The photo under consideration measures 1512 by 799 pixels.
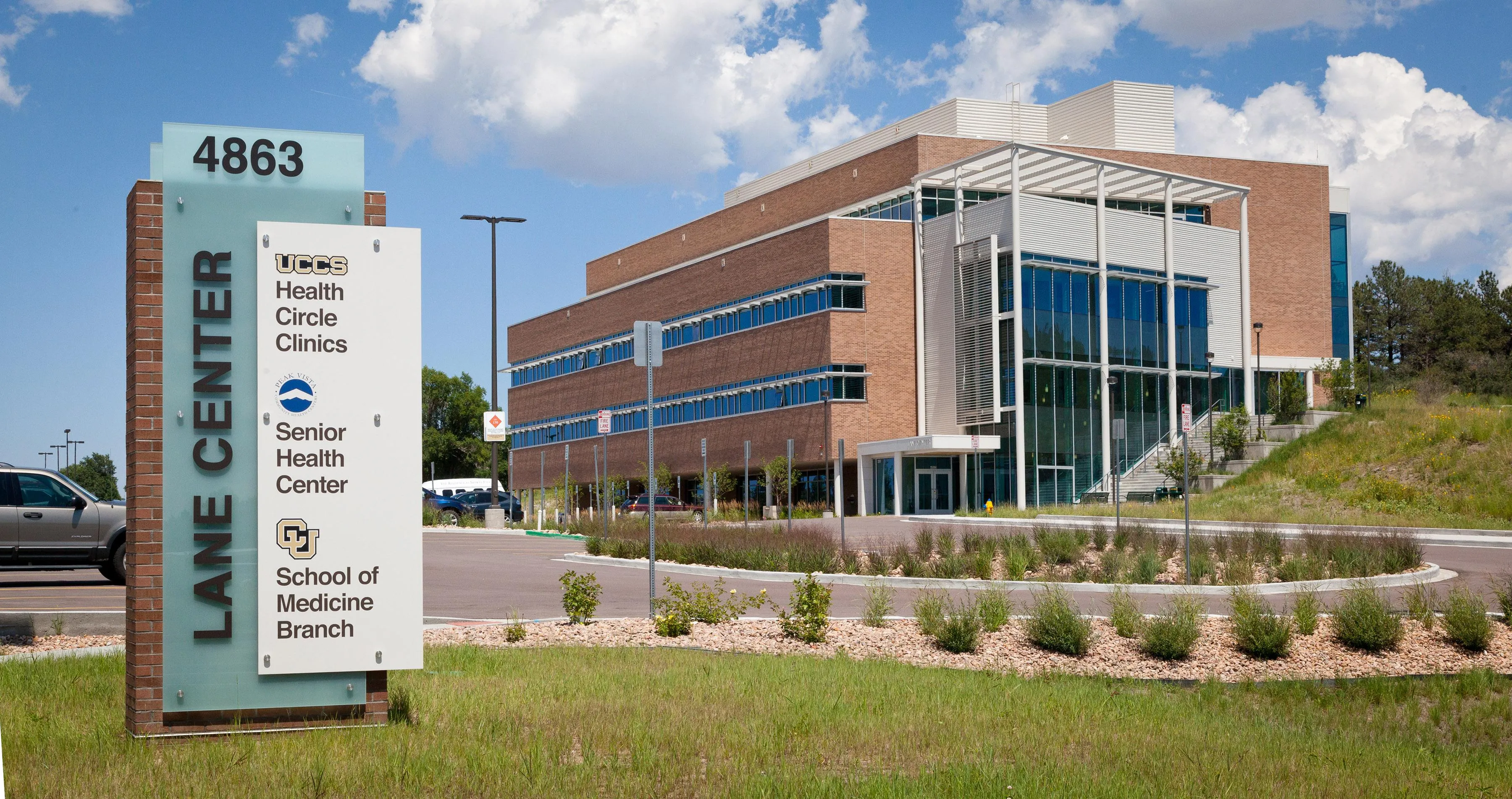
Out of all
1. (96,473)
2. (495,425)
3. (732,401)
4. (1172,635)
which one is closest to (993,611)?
(1172,635)

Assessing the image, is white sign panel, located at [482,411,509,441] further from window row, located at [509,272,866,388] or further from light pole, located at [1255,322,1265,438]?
light pole, located at [1255,322,1265,438]

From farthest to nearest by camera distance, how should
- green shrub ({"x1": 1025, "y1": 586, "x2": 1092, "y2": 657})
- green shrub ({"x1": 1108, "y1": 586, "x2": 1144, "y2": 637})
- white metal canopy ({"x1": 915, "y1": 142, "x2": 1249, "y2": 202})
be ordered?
white metal canopy ({"x1": 915, "y1": 142, "x2": 1249, "y2": 202}), green shrub ({"x1": 1108, "y1": 586, "x2": 1144, "y2": 637}), green shrub ({"x1": 1025, "y1": 586, "x2": 1092, "y2": 657})

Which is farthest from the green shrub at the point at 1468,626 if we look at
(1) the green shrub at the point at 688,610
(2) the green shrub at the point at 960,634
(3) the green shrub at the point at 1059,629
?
(1) the green shrub at the point at 688,610

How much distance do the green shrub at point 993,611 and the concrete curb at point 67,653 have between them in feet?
26.9

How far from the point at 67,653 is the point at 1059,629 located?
9.16 meters

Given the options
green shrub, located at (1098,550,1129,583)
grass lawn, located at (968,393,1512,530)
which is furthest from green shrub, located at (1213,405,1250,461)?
green shrub, located at (1098,550,1129,583)

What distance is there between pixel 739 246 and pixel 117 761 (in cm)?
5703

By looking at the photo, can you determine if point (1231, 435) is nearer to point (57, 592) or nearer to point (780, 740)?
point (57, 592)

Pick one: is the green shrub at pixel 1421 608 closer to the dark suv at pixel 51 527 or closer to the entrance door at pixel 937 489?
the dark suv at pixel 51 527

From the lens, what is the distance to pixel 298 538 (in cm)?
755

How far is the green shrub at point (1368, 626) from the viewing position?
12617 millimetres

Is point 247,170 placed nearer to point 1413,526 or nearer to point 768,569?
point 768,569

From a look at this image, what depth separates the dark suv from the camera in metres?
18.9

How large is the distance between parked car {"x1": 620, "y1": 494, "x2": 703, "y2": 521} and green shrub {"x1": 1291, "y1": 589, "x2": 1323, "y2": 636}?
120ft
